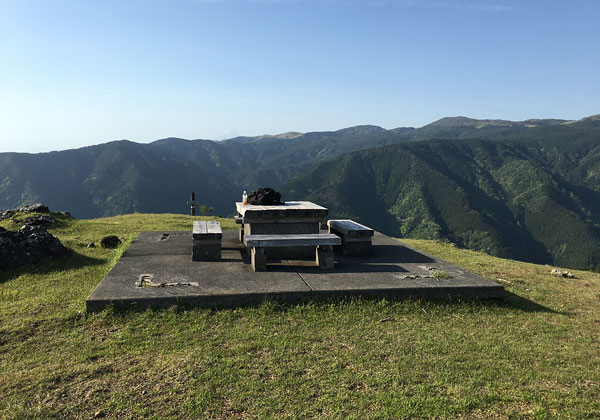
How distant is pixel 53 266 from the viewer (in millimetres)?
9148

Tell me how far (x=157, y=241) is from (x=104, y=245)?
180 centimetres

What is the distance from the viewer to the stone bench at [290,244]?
8.13 meters

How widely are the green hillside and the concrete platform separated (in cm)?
13015

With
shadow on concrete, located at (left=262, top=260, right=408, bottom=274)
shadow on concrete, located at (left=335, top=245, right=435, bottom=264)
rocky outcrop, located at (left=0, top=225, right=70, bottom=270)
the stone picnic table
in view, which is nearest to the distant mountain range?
shadow on concrete, located at (left=335, top=245, right=435, bottom=264)

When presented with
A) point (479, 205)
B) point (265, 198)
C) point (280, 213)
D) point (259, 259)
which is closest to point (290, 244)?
point (259, 259)

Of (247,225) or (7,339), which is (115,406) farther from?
(247,225)

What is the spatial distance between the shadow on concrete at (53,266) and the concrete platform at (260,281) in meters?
1.15

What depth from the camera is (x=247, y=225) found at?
34.0ft

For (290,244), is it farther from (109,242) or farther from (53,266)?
(109,242)

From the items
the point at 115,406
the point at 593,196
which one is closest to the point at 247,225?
the point at 115,406

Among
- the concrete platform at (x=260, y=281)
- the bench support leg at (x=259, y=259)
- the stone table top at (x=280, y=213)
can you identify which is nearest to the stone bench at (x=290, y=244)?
the bench support leg at (x=259, y=259)

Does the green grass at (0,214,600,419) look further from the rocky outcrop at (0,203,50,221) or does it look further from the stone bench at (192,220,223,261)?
the rocky outcrop at (0,203,50,221)

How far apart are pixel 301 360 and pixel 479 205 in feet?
553

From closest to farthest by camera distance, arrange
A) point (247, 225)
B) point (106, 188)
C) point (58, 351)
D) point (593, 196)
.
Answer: point (58, 351) < point (247, 225) < point (593, 196) < point (106, 188)
